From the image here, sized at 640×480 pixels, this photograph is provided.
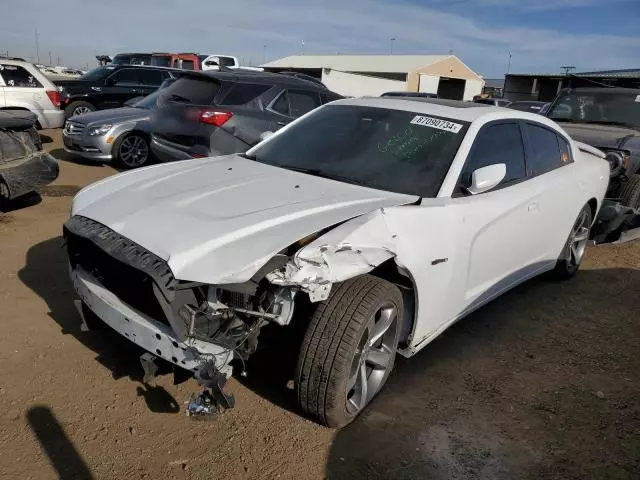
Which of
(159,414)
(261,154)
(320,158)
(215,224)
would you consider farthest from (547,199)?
(159,414)

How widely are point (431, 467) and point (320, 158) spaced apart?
6.76 feet

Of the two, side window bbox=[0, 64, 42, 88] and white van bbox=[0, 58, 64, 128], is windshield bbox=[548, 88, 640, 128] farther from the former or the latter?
side window bbox=[0, 64, 42, 88]

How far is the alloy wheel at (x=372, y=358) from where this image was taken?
2760 mm

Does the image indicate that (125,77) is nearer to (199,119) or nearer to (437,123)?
(199,119)

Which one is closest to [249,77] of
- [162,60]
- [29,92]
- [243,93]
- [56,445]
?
[243,93]

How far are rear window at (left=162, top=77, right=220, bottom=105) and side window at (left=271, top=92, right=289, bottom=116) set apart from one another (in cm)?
81

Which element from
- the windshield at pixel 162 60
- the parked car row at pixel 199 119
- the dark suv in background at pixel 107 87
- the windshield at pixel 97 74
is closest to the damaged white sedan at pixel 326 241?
the parked car row at pixel 199 119

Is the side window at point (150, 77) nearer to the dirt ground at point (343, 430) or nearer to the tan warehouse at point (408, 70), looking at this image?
the dirt ground at point (343, 430)

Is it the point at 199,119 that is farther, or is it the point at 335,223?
the point at 199,119

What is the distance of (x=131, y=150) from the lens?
908 cm

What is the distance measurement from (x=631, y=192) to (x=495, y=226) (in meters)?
3.80

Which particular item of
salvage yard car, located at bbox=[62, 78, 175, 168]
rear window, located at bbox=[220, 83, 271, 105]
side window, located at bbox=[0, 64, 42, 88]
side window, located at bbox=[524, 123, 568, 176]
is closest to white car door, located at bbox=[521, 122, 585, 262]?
side window, located at bbox=[524, 123, 568, 176]

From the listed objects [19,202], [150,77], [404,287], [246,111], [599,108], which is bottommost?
[19,202]

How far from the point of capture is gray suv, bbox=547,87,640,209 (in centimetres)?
637
